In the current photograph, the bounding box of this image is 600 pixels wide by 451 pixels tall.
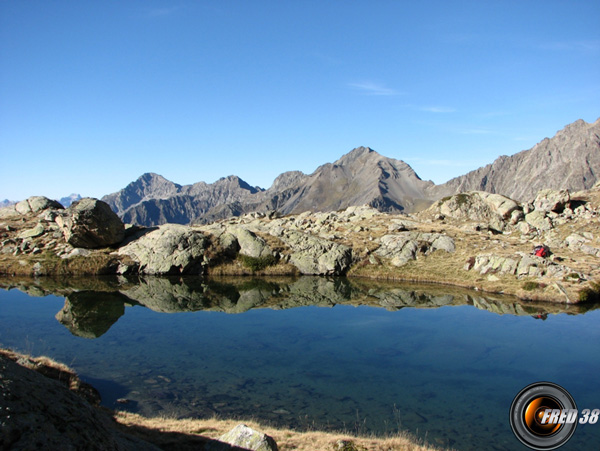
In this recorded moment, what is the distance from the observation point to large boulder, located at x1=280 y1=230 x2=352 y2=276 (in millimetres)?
68875

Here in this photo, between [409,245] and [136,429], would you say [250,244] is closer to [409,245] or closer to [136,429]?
[409,245]

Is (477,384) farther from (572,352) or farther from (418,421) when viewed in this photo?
(572,352)

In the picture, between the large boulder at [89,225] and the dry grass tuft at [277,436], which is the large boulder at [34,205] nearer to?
the large boulder at [89,225]

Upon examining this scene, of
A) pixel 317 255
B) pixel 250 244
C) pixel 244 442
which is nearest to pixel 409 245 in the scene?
pixel 317 255

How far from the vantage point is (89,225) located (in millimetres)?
66375

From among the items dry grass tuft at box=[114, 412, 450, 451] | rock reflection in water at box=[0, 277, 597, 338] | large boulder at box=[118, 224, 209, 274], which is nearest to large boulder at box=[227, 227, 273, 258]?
large boulder at box=[118, 224, 209, 274]

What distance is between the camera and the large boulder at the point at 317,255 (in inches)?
2712

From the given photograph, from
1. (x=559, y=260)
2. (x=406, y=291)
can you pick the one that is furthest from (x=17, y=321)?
(x=559, y=260)

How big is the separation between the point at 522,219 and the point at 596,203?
13.9m

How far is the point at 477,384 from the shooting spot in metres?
25.3

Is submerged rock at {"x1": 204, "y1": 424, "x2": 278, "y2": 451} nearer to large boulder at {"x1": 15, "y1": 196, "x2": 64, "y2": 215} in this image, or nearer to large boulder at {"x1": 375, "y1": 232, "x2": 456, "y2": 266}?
large boulder at {"x1": 375, "y1": 232, "x2": 456, "y2": 266}

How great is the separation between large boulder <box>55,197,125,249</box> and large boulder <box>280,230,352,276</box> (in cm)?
3188

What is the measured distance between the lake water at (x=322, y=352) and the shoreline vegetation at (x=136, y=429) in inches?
96.0

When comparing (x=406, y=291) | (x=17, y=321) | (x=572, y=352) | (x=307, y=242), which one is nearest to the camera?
(x=572, y=352)
